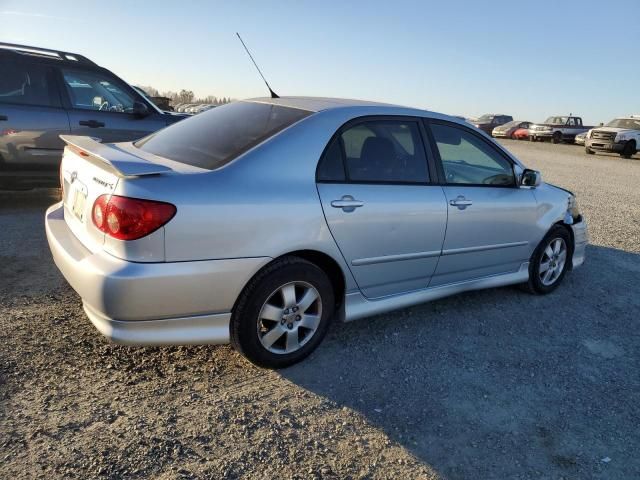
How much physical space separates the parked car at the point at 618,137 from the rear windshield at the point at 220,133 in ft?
79.2

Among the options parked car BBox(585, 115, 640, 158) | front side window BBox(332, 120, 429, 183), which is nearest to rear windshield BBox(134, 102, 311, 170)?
front side window BBox(332, 120, 429, 183)

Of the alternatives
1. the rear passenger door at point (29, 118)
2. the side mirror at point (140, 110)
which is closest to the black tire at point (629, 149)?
the side mirror at point (140, 110)

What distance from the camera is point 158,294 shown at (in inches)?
98.5

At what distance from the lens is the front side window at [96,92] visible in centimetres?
614

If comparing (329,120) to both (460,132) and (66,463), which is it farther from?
(66,463)

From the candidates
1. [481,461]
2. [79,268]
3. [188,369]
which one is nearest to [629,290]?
[481,461]

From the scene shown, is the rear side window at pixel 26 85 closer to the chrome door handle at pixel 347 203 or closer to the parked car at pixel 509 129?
the chrome door handle at pixel 347 203

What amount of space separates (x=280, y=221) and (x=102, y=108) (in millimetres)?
4627

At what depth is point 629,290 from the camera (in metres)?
4.85

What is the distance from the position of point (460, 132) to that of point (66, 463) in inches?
129

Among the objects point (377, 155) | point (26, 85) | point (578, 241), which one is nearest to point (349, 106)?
point (377, 155)

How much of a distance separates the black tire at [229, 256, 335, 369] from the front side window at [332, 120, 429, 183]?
A: 25.2 inches

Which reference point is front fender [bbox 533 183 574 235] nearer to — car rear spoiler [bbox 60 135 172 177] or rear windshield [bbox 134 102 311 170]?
rear windshield [bbox 134 102 311 170]

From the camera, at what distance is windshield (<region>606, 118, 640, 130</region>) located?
2380 centimetres
